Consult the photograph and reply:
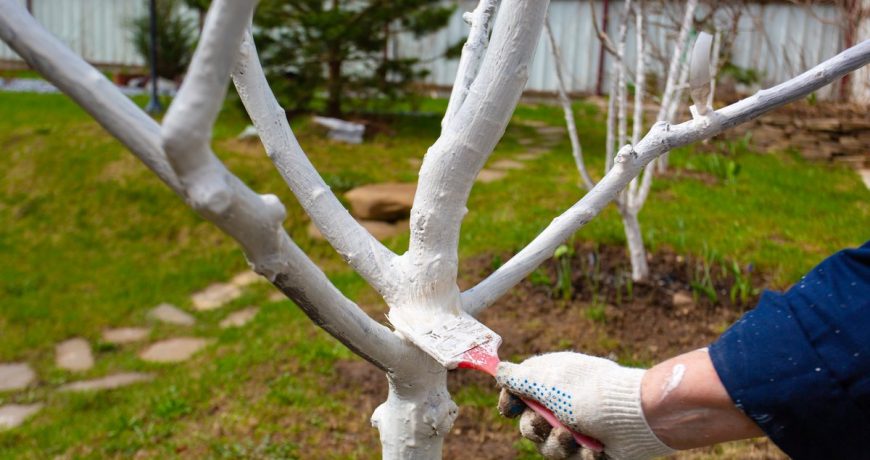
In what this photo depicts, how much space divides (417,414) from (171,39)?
430 inches

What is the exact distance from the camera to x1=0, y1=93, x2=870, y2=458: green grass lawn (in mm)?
3449

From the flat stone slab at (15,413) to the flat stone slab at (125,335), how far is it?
2.37 feet

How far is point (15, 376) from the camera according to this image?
4.30 metres

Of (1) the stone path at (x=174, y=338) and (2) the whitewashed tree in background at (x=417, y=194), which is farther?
(1) the stone path at (x=174, y=338)

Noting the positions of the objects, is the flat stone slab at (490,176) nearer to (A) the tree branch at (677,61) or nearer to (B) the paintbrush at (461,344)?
(A) the tree branch at (677,61)

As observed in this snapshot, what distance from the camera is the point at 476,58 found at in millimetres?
1992

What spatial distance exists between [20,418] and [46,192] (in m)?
3.18

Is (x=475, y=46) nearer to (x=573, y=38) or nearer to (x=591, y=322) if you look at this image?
(x=591, y=322)

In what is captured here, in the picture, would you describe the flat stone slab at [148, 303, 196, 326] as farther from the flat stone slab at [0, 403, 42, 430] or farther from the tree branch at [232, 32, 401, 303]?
the tree branch at [232, 32, 401, 303]

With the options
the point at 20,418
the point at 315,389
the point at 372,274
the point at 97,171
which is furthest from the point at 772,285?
the point at 97,171

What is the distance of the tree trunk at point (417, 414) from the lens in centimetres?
167

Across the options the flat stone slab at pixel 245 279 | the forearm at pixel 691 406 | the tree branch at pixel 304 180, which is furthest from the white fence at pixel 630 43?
the forearm at pixel 691 406

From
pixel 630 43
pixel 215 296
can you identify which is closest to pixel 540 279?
pixel 215 296

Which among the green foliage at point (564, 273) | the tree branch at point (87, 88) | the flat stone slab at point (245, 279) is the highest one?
the tree branch at point (87, 88)
